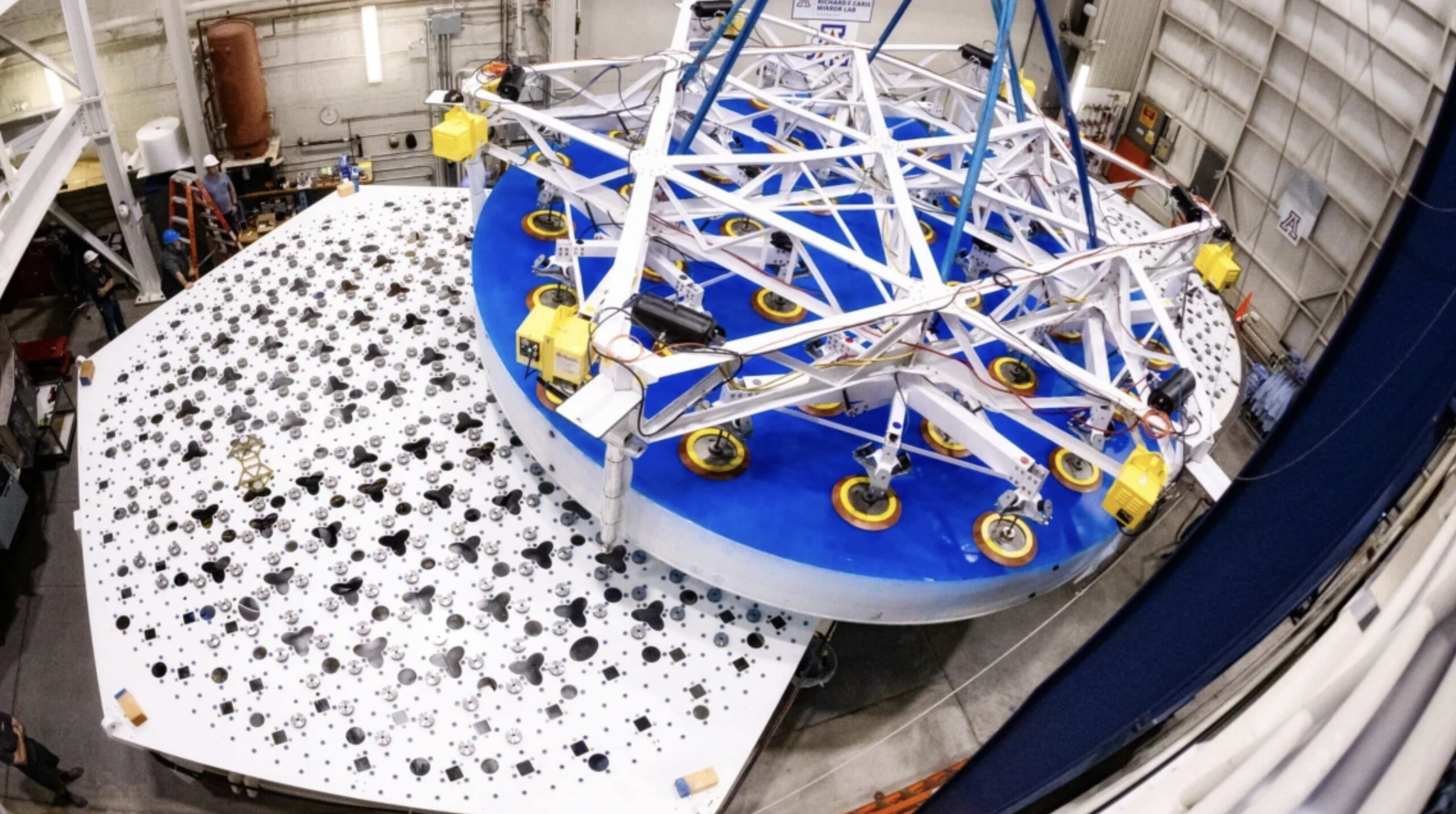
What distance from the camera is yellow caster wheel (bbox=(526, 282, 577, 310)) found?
Answer: 8.77m

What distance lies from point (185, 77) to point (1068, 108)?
1159 centimetres

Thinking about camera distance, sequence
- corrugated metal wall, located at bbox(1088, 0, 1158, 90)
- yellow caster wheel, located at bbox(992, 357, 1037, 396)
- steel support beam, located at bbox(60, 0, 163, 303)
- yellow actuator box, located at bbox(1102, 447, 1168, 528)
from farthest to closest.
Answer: corrugated metal wall, located at bbox(1088, 0, 1158, 90) < steel support beam, located at bbox(60, 0, 163, 303) < yellow caster wheel, located at bbox(992, 357, 1037, 396) < yellow actuator box, located at bbox(1102, 447, 1168, 528)

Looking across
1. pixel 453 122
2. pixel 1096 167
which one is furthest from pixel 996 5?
pixel 1096 167

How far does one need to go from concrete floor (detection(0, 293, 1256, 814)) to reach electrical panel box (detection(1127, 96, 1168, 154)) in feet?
29.6

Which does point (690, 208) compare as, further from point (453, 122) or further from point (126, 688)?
point (126, 688)

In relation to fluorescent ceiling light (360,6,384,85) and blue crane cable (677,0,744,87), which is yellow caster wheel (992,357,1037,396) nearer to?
blue crane cable (677,0,744,87)

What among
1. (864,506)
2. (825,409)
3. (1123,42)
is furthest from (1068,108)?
(1123,42)

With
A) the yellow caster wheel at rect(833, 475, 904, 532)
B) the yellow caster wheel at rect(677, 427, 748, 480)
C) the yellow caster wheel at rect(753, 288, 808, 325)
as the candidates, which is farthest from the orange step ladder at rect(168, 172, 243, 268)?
the yellow caster wheel at rect(833, 475, 904, 532)

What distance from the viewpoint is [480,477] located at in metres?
8.28

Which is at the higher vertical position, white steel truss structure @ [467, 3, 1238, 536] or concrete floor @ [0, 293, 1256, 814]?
white steel truss structure @ [467, 3, 1238, 536]

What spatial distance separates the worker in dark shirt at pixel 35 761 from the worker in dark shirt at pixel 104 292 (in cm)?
562

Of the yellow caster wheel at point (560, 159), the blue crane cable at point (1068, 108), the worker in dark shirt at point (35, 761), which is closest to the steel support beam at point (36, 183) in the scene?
the worker in dark shirt at point (35, 761)

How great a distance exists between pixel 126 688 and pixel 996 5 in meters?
8.67

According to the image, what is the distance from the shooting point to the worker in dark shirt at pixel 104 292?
36.5 feet
